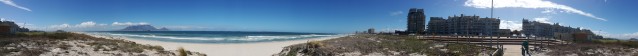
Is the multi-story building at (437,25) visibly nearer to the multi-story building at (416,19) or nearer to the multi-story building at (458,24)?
the multi-story building at (458,24)

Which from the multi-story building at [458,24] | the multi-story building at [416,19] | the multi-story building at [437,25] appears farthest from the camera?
the multi-story building at [437,25]

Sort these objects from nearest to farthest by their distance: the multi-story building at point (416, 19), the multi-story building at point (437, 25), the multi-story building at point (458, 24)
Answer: the multi-story building at point (458, 24) < the multi-story building at point (416, 19) < the multi-story building at point (437, 25)

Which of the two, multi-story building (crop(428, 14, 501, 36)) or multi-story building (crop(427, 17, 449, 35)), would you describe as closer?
multi-story building (crop(428, 14, 501, 36))

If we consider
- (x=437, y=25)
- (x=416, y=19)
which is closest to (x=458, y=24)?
(x=437, y=25)

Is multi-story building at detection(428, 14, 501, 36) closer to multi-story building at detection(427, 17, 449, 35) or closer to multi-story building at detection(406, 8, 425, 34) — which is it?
multi-story building at detection(427, 17, 449, 35)

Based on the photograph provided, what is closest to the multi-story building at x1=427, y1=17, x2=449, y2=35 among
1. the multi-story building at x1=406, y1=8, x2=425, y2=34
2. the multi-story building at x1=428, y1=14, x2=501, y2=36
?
the multi-story building at x1=428, y1=14, x2=501, y2=36

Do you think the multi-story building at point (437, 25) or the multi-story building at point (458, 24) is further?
the multi-story building at point (437, 25)

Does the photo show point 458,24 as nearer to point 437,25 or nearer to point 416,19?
point 437,25

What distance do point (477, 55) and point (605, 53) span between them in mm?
6609

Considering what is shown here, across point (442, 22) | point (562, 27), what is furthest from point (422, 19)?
point (562, 27)

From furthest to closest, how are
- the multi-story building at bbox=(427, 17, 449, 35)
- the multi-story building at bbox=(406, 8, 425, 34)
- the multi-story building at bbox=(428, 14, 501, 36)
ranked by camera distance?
the multi-story building at bbox=(427, 17, 449, 35) → the multi-story building at bbox=(406, 8, 425, 34) → the multi-story building at bbox=(428, 14, 501, 36)

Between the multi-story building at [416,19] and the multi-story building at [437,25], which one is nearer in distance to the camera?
the multi-story building at [416,19]

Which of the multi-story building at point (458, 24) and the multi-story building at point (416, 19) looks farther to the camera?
the multi-story building at point (416, 19)

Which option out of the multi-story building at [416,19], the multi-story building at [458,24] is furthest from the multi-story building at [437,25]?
the multi-story building at [416,19]
